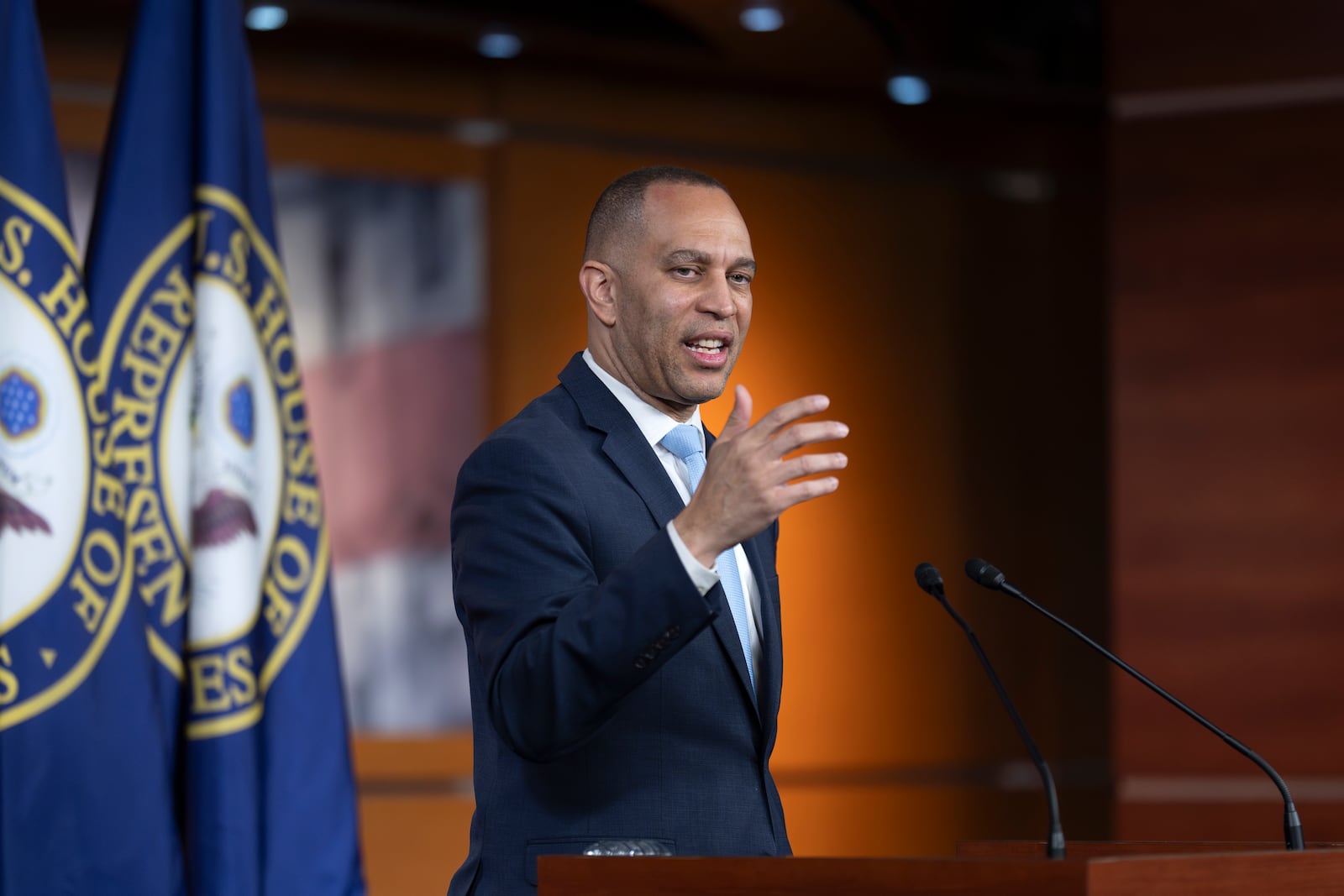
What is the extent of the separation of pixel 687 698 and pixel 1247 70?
3.76 m

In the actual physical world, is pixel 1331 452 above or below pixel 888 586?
above

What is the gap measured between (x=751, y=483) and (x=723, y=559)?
50 centimetres

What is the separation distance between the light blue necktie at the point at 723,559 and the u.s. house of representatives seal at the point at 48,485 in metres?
1.72

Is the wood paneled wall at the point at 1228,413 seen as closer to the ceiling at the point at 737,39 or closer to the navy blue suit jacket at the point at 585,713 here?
the ceiling at the point at 737,39

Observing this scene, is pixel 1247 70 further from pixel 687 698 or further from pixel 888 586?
pixel 687 698

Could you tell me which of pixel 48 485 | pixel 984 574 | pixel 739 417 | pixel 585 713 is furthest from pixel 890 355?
pixel 585 713

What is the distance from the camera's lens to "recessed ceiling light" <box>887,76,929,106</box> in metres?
5.17

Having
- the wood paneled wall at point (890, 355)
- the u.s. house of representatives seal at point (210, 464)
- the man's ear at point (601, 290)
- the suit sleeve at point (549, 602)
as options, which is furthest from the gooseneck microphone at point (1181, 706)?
the wood paneled wall at point (890, 355)

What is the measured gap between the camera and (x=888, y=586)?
5.19 metres

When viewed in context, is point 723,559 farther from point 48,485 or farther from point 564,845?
point 48,485

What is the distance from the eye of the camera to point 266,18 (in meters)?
4.44

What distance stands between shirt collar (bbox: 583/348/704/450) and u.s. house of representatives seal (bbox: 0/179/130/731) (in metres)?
1.61

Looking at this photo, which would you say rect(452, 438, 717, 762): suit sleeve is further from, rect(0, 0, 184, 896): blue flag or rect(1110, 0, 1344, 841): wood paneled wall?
rect(1110, 0, 1344, 841): wood paneled wall

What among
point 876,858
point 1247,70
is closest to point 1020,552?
point 1247,70
